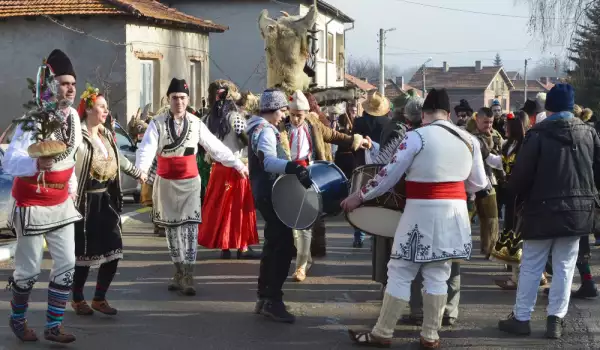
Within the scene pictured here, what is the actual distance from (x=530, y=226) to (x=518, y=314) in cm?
71

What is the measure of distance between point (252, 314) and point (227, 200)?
2683 mm

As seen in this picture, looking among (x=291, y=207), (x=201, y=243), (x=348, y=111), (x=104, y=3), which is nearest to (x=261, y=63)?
(x=104, y=3)

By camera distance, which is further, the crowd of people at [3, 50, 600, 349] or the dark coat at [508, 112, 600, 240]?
the dark coat at [508, 112, 600, 240]

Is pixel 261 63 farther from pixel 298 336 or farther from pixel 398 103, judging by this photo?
pixel 298 336

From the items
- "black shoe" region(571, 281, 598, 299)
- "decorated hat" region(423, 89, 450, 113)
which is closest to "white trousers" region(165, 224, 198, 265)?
"decorated hat" region(423, 89, 450, 113)

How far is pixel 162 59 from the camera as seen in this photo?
25359 mm

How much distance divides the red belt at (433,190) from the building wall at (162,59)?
696 inches

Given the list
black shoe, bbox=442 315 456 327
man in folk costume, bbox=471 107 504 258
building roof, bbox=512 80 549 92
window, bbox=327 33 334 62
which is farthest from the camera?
building roof, bbox=512 80 549 92

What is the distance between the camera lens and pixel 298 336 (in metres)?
6.93

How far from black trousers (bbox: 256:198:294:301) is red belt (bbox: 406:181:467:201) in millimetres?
1356

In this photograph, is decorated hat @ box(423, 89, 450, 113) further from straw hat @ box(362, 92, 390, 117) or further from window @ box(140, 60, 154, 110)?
window @ box(140, 60, 154, 110)

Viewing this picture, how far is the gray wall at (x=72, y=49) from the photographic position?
23109 mm

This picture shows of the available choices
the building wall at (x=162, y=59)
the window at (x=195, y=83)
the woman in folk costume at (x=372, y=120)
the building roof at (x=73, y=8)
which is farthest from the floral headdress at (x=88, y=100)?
the window at (x=195, y=83)

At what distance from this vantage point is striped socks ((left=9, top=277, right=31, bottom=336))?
638cm
